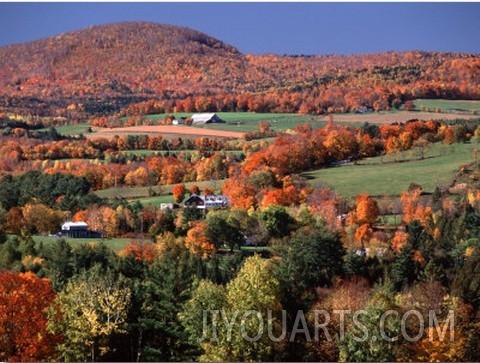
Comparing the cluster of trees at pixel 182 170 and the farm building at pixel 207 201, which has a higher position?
the cluster of trees at pixel 182 170

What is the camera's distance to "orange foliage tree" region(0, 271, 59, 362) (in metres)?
19.0

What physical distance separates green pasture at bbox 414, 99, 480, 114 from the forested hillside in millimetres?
1959

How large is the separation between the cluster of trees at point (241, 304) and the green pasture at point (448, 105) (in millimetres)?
38607

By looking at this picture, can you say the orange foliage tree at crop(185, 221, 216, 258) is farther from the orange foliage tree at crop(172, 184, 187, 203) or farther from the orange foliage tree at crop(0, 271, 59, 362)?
the orange foliage tree at crop(0, 271, 59, 362)

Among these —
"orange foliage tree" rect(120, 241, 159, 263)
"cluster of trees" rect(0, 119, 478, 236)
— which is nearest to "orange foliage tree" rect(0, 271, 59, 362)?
"orange foliage tree" rect(120, 241, 159, 263)

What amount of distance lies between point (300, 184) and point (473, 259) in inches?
684

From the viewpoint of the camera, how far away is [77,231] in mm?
41719

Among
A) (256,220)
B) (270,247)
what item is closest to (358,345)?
(270,247)

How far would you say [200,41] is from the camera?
14912 centimetres

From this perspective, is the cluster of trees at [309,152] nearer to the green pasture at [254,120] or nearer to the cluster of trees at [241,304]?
the green pasture at [254,120]

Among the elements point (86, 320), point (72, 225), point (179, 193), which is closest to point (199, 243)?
point (72, 225)

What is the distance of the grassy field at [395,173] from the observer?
151ft

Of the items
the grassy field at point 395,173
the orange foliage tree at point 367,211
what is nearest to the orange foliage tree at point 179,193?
the grassy field at point 395,173

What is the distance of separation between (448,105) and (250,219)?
38.6m
